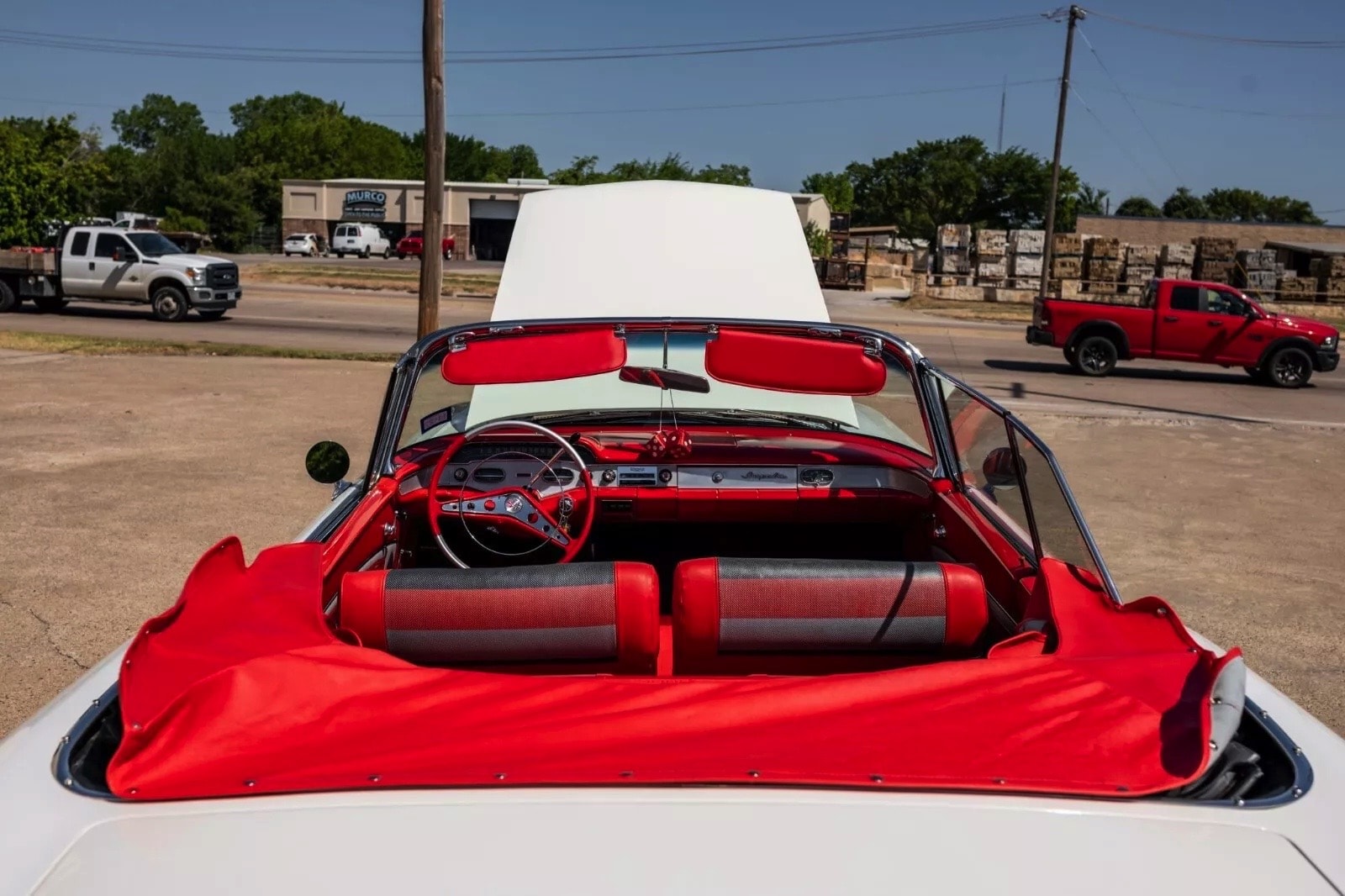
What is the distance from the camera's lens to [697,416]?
4.71 meters

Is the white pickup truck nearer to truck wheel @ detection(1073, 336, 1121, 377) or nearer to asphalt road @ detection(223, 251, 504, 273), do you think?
truck wheel @ detection(1073, 336, 1121, 377)

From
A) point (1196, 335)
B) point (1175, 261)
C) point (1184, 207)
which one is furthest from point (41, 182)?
point (1184, 207)

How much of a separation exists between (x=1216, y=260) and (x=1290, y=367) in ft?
70.8

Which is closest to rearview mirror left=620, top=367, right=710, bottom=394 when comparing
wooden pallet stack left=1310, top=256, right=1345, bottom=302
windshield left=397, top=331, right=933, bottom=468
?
windshield left=397, top=331, right=933, bottom=468

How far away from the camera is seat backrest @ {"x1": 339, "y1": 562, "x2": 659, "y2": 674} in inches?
95.8

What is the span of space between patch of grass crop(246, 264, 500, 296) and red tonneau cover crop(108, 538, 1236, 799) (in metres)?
30.0

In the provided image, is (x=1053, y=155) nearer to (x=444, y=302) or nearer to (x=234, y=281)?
(x=444, y=302)

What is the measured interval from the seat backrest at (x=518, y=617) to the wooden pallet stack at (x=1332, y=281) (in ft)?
135

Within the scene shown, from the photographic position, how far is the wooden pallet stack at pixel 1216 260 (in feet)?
124

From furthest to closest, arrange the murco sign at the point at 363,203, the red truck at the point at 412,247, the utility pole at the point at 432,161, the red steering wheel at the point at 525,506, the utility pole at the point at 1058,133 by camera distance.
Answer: the murco sign at the point at 363,203 → the red truck at the point at 412,247 → the utility pole at the point at 1058,133 → the utility pole at the point at 432,161 → the red steering wheel at the point at 525,506

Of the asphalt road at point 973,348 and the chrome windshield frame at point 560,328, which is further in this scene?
the asphalt road at point 973,348

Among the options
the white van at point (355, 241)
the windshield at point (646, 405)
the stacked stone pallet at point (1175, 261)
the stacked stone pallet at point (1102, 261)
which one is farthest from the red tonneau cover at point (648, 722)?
the white van at point (355, 241)

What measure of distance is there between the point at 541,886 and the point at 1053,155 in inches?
1374

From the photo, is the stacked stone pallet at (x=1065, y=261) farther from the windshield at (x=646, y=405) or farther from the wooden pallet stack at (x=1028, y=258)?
the windshield at (x=646, y=405)
